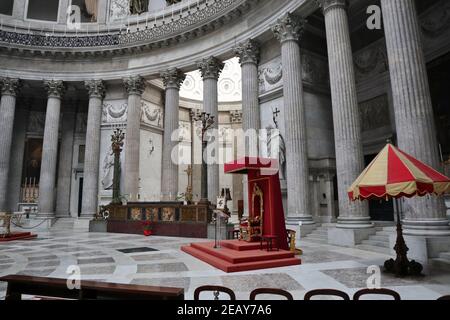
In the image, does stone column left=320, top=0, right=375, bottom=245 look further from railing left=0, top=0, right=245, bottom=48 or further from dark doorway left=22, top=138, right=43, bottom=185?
dark doorway left=22, top=138, right=43, bottom=185

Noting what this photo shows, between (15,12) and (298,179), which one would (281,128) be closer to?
(298,179)

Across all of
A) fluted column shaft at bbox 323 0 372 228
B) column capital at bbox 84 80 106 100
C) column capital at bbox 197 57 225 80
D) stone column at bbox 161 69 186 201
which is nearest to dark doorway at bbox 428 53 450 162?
fluted column shaft at bbox 323 0 372 228

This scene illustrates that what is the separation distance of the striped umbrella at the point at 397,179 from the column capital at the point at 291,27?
981 centimetres

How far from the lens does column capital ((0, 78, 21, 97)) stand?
21688 millimetres

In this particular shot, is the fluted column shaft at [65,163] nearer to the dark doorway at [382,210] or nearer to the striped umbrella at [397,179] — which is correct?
the dark doorway at [382,210]

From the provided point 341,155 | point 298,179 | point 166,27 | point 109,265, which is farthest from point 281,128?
point 166,27

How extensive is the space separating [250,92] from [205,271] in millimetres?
11911

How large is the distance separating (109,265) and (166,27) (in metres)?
18.9

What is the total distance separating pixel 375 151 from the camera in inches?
623

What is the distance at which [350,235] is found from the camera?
34.0 feet

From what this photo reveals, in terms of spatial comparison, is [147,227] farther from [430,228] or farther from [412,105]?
[412,105]

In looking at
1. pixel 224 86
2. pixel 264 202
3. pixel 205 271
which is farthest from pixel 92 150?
pixel 205 271

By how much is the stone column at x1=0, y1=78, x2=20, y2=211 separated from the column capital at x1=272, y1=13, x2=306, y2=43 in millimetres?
20217
